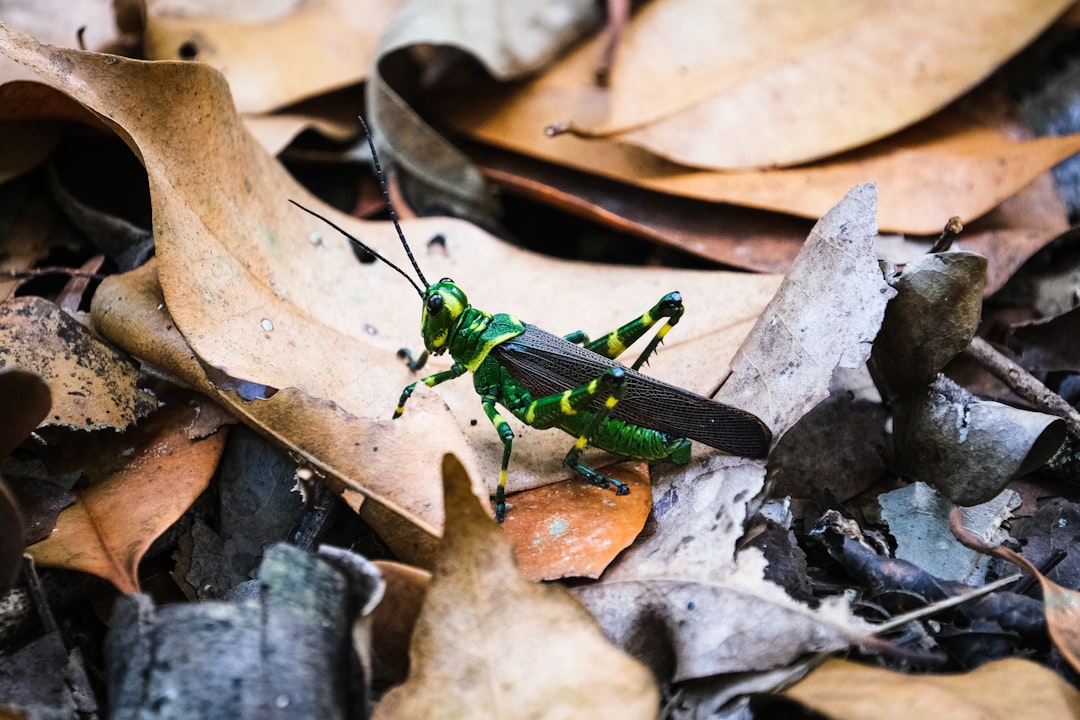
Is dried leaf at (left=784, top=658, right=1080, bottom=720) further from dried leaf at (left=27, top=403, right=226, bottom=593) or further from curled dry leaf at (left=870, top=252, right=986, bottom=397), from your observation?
dried leaf at (left=27, top=403, right=226, bottom=593)

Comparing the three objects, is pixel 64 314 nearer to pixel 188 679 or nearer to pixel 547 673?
pixel 188 679

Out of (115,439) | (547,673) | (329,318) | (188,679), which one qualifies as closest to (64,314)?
(115,439)

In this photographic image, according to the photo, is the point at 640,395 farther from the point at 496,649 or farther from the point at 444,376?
the point at 496,649

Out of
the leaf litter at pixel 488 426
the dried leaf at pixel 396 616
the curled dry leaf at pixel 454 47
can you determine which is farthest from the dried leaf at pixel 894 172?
the dried leaf at pixel 396 616

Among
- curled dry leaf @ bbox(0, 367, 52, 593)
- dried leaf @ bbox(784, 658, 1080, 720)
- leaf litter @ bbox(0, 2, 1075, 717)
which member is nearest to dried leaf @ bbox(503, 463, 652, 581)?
leaf litter @ bbox(0, 2, 1075, 717)

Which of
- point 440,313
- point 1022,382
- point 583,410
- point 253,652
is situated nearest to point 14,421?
point 253,652
